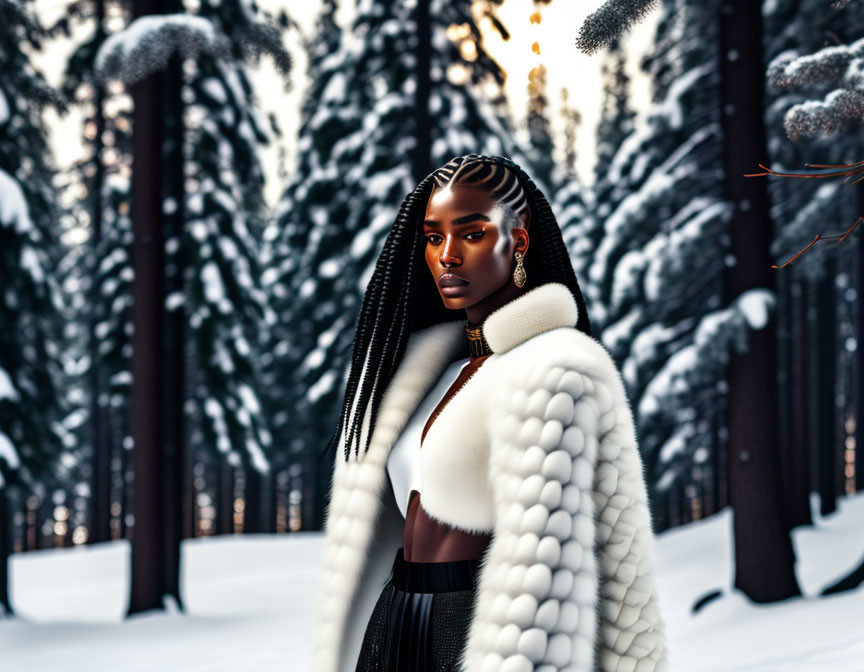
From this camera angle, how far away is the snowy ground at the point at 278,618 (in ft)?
34.1

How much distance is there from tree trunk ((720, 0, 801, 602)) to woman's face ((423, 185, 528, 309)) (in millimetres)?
9157

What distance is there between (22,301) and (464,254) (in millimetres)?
12525

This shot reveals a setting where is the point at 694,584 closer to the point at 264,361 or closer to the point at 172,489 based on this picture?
the point at 172,489

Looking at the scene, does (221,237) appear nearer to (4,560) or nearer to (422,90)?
(422,90)

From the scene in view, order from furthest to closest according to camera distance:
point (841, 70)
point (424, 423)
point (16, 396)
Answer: point (16, 396)
point (841, 70)
point (424, 423)

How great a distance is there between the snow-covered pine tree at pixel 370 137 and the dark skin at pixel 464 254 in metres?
11.8

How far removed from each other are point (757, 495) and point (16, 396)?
31.7ft

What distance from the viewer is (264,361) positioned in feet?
86.1

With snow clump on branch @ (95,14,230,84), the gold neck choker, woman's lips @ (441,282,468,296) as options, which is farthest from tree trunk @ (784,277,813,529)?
woman's lips @ (441,282,468,296)

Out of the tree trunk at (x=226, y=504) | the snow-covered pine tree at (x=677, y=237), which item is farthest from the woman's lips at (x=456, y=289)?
the tree trunk at (x=226, y=504)

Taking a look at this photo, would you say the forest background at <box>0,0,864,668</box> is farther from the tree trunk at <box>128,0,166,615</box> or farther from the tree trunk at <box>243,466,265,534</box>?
the tree trunk at <box>243,466,265,534</box>

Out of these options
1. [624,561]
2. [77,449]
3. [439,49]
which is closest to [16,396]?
[439,49]

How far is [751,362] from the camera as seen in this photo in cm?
1170

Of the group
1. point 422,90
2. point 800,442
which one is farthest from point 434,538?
point 800,442
